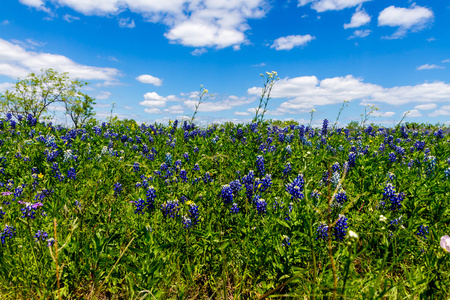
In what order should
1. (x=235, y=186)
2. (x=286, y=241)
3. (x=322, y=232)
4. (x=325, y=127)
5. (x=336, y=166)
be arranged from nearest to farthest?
(x=286, y=241) < (x=322, y=232) < (x=235, y=186) < (x=336, y=166) < (x=325, y=127)

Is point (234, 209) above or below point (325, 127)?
below

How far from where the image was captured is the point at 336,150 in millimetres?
7383

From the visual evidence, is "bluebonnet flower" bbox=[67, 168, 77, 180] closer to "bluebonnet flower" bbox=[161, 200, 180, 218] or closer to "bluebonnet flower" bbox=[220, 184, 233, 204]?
"bluebonnet flower" bbox=[161, 200, 180, 218]

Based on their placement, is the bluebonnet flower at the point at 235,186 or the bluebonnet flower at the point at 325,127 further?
the bluebonnet flower at the point at 325,127

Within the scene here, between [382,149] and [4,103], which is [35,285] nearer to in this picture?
[382,149]

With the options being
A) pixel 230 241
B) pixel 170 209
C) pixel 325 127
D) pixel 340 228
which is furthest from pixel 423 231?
pixel 325 127

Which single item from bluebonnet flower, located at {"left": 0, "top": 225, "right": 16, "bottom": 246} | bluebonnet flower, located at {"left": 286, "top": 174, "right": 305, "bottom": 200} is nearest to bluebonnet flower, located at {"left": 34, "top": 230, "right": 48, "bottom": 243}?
bluebonnet flower, located at {"left": 0, "top": 225, "right": 16, "bottom": 246}

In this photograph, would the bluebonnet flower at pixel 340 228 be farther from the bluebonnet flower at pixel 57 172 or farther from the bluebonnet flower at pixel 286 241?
the bluebonnet flower at pixel 57 172

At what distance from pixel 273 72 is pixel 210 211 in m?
3.76

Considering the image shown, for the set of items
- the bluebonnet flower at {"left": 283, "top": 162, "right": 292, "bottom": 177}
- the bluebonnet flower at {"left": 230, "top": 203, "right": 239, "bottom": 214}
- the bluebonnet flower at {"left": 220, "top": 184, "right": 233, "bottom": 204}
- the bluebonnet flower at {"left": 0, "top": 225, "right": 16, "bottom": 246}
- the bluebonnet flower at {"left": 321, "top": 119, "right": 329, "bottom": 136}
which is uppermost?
the bluebonnet flower at {"left": 321, "top": 119, "right": 329, "bottom": 136}

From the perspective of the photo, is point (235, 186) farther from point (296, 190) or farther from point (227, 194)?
point (296, 190)

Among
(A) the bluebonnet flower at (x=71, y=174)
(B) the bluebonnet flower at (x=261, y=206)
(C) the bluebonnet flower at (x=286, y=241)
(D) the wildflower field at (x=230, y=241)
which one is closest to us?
(D) the wildflower field at (x=230, y=241)

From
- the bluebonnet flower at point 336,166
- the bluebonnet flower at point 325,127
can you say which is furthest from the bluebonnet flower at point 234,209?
the bluebonnet flower at point 325,127

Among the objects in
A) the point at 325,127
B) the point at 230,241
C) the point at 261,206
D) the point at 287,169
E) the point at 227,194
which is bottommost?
the point at 230,241
